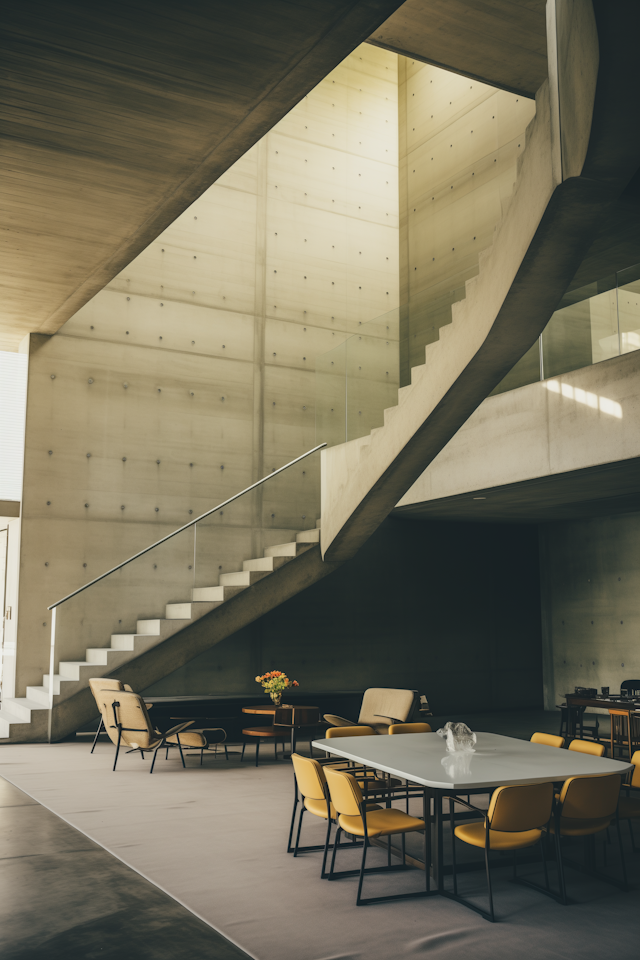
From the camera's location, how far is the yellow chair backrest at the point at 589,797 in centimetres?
446

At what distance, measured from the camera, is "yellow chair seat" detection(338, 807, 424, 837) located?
455cm

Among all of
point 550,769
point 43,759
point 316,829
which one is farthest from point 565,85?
point 43,759

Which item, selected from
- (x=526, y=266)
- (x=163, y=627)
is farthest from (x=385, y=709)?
(x=526, y=266)

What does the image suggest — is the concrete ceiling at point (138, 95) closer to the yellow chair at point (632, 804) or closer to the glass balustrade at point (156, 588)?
the glass balustrade at point (156, 588)

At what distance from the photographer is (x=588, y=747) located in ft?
19.1

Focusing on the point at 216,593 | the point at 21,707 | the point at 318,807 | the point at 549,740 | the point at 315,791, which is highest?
the point at 216,593

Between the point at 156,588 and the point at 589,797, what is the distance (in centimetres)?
739

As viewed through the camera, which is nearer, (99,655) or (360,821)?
(360,821)

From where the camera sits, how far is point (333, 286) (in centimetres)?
1391

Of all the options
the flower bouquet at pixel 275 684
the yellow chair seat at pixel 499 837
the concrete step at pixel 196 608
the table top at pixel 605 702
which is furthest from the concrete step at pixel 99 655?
the yellow chair seat at pixel 499 837

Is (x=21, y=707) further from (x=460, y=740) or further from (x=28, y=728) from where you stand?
(x=460, y=740)

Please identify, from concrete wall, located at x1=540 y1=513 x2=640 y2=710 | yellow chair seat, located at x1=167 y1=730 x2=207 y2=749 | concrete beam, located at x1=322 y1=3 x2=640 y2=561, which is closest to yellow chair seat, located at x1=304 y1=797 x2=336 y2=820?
yellow chair seat, located at x1=167 y1=730 x2=207 y2=749

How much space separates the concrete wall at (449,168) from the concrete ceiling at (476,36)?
7.03 ft

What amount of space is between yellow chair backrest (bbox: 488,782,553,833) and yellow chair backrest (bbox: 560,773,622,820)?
181 mm
